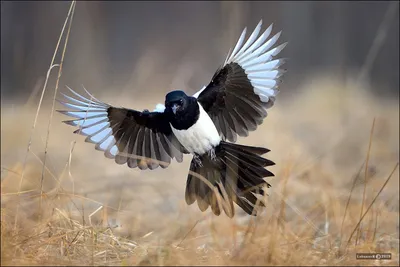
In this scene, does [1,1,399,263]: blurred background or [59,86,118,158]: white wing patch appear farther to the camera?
[1,1,399,263]: blurred background

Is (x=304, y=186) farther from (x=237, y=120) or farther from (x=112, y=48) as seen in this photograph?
(x=112, y=48)

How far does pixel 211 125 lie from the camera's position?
2.88 meters

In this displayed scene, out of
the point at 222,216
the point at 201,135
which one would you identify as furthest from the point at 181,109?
the point at 222,216

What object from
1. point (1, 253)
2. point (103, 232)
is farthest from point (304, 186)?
point (1, 253)

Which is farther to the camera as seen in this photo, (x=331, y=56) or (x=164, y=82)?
(x=331, y=56)

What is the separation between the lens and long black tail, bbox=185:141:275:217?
104 inches

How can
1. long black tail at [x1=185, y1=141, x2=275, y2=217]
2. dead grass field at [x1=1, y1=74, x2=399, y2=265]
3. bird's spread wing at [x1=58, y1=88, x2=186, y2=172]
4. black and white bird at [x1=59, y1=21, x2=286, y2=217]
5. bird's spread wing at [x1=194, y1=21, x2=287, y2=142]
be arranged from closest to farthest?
dead grass field at [x1=1, y1=74, x2=399, y2=265], long black tail at [x1=185, y1=141, x2=275, y2=217], black and white bird at [x1=59, y1=21, x2=286, y2=217], bird's spread wing at [x1=194, y1=21, x2=287, y2=142], bird's spread wing at [x1=58, y1=88, x2=186, y2=172]

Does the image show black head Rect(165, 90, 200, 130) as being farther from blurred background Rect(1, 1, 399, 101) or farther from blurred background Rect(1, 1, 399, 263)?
blurred background Rect(1, 1, 399, 101)

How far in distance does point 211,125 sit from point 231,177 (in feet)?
0.77

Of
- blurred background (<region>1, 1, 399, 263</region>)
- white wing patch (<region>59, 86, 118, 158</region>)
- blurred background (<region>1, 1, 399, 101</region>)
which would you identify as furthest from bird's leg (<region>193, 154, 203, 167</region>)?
blurred background (<region>1, 1, 399, 101</region>)

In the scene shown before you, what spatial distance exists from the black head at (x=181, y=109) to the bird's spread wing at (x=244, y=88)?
0.15m

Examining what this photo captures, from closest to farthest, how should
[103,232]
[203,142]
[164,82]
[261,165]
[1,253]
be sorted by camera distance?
[1,253]
[103,232]
[261,165]
[203,142]
[164,82]

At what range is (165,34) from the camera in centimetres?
771

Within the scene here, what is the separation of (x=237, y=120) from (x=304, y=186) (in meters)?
1.91
